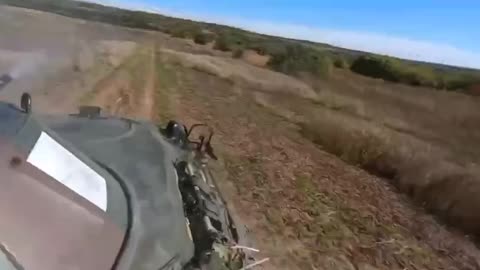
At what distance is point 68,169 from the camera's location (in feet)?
8.19

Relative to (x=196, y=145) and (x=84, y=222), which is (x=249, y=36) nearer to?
(x=196, y=145)

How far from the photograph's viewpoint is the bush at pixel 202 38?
47.9ft

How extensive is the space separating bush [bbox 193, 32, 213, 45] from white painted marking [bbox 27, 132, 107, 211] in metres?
12.1

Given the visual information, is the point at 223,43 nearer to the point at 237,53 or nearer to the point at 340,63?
the point at 237,53

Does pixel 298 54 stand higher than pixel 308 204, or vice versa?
pixel 298 54

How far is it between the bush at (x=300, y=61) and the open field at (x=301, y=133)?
0.19 m

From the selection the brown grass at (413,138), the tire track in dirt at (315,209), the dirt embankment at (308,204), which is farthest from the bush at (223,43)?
the tire track in dirt at (315,209)

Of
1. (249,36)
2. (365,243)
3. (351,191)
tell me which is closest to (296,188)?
(351,191)

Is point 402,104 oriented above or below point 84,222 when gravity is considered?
below

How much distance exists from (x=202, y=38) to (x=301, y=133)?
330 centimetres

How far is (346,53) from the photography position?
1435 cm

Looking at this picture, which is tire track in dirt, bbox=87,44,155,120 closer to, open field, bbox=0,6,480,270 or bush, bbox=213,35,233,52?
open field, bbox=0,6,480,270

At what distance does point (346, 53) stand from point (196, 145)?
423 inches

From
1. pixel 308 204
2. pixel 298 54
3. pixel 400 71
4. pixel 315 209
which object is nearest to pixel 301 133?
pixel 298 54
